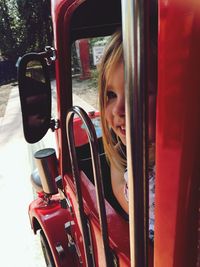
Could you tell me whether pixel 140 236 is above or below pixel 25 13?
above

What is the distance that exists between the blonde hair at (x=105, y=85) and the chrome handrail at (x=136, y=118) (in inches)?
19.0

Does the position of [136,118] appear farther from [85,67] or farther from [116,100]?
[85,67]

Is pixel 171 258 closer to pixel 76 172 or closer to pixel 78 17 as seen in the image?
pixel 76 172

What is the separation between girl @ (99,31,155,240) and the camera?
0.96m

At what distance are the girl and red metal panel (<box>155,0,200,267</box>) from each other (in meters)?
0.30

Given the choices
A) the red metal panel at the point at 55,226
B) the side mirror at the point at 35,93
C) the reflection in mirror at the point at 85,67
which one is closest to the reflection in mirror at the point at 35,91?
the side mirror at the point at 35,93

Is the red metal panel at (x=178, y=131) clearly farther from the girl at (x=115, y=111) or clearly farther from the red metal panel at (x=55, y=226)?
the red metal panel at (x=55, y=226)

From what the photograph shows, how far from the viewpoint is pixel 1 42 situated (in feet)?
64.9

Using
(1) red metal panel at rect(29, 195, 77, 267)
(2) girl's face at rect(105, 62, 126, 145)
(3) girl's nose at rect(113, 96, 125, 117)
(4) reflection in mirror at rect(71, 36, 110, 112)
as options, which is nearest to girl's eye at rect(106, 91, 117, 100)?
(2) girl's face at rect(105, 62, 126, 145)

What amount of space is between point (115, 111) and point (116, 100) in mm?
95

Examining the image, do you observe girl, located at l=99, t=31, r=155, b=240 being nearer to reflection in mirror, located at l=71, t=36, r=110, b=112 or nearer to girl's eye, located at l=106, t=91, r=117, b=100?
girl's eye, located at l=106, t=91, r=117, b=100

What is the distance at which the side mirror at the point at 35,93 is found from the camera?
129cm

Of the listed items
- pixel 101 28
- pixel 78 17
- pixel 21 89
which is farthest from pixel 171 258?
pixel 101 28

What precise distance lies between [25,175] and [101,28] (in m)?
3.46
